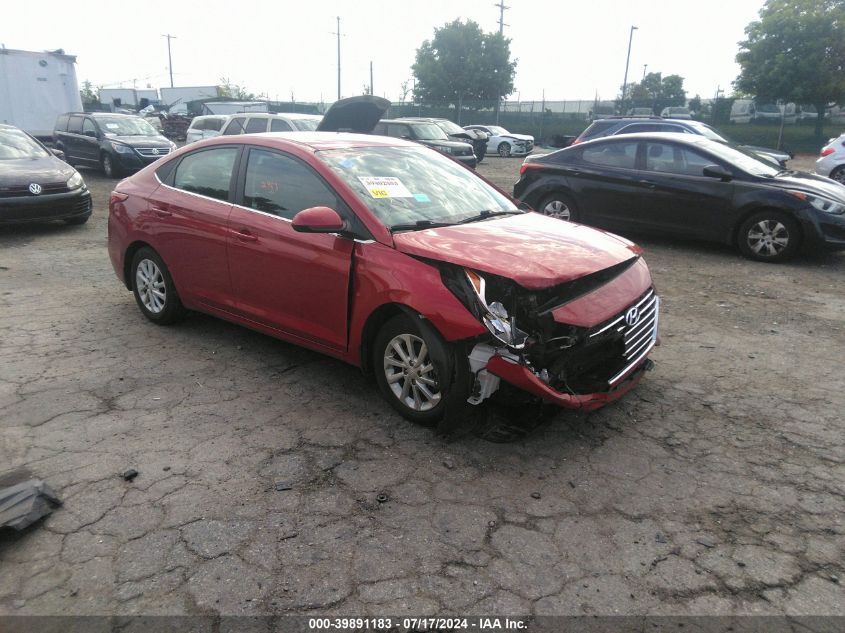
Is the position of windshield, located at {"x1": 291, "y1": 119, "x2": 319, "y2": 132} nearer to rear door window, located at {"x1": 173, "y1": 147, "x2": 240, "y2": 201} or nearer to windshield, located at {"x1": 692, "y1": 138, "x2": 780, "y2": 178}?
windshield, located at {"x1": 692, "y1": 138, "x2": 780, "y2": 178}

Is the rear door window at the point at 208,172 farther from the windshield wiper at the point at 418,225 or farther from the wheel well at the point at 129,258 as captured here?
the windshield wiper at the point at 418,225

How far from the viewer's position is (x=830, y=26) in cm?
3033

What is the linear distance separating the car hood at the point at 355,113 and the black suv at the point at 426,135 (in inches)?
300

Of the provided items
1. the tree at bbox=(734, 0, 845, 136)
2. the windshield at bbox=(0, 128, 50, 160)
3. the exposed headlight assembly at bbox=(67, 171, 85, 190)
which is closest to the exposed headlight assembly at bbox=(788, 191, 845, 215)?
the exposed headlight assembly at bbox=(67, 171, 85, 190)

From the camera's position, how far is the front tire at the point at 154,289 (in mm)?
5141

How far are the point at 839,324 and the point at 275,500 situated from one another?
5.17m

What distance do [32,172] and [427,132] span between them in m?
11.6

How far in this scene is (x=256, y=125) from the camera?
13.8 meters

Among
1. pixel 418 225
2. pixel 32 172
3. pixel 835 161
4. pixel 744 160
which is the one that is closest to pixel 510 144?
pixel 835 161

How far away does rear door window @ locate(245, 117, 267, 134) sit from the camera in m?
13.7

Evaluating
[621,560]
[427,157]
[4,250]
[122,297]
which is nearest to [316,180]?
[427,157]

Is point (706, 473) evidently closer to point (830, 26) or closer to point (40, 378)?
point (40, 378)

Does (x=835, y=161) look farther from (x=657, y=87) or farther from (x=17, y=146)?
(x=657, y=87)

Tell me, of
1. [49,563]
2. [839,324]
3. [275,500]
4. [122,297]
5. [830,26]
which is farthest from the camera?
[830,26]
